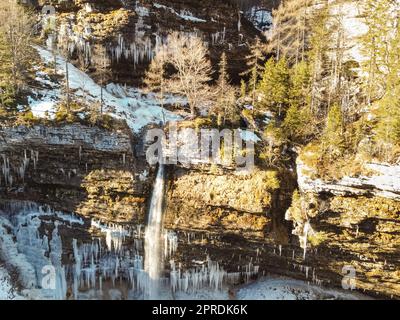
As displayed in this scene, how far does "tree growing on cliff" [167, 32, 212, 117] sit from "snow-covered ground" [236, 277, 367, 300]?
1426 centimetres

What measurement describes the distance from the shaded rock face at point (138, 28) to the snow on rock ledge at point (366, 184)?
1776cm

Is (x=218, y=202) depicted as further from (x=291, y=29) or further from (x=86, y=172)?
(x=291, y=29)

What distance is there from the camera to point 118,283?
28188 millimetres

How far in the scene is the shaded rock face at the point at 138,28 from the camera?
34750 millimetres

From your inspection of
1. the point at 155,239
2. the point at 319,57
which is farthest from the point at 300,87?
the point at 155,239

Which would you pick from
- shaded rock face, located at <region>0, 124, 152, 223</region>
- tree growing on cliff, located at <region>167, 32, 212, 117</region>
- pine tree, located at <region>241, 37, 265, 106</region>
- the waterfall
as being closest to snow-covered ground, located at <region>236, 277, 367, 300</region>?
the waterfall

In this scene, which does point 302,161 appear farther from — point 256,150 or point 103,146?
point 103,146

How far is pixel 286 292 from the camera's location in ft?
90.4

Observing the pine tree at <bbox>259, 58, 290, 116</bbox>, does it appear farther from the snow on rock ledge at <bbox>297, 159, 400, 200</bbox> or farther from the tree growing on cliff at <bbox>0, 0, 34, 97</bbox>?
the tree growing on cliff at <bbox>0, 0, 34, 97</bbox>

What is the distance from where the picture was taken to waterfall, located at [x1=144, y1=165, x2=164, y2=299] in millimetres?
26812

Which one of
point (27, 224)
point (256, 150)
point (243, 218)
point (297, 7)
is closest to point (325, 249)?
point (243, 218)

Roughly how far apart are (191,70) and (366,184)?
16.4 meters

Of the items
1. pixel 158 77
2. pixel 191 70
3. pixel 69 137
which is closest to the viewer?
pixel 69 137

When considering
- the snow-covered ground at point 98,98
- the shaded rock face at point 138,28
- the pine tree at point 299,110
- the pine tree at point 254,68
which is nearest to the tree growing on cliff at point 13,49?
the snow-covered ground at point 98,98
